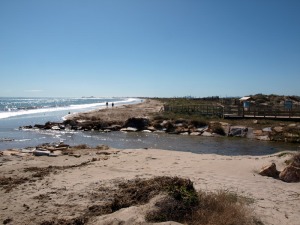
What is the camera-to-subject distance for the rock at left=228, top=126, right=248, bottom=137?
28453 millimetres

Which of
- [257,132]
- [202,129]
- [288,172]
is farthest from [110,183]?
[202,129]

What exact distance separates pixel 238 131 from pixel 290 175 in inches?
708

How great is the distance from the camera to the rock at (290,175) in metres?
11.0

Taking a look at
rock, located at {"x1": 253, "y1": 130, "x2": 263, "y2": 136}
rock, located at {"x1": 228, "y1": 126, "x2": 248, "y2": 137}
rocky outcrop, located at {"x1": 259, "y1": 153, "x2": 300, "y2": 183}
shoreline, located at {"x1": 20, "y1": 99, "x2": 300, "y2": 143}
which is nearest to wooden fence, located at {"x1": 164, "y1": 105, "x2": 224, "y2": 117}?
shoreline, located at {"x1": 20, "y1": 99, "x2": 300, "y2": 143}

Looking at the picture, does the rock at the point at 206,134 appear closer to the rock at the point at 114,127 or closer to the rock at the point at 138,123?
the rock at the point at 138,123

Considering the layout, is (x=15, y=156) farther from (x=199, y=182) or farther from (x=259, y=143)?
(x=259, y=143)

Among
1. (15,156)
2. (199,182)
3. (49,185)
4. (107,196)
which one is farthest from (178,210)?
(15,156)

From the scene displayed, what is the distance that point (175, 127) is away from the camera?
107ft

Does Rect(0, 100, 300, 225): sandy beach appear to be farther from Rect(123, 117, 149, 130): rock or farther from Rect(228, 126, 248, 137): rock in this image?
Rect(123, 117, 149, 130): rock

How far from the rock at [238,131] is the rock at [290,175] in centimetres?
1733

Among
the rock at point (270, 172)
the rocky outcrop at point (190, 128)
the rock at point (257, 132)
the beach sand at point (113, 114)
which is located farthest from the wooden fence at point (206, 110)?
the rock at point (270, 172)

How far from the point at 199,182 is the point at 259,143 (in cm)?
1618

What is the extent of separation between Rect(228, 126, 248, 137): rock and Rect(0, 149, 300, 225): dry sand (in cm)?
1394

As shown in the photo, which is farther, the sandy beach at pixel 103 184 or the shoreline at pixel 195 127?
the shoreline at pixel 195 127
